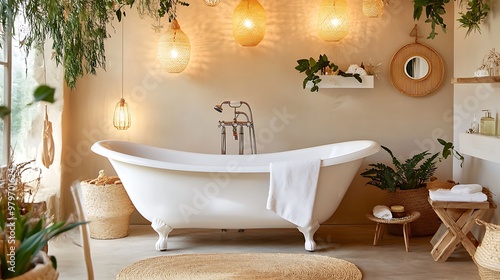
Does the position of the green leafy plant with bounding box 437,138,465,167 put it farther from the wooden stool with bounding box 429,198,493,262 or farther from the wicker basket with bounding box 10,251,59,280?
the wicker basket with bounding box 10,251,59,280

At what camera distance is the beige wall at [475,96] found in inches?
174

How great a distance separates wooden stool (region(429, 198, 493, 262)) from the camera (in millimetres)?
4094

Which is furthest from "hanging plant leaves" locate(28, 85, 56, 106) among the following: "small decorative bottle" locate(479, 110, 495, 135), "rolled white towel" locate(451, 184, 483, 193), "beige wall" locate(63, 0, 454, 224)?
"beige wall" locate(63, 0, 454, 224)

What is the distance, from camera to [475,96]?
4.85 meters

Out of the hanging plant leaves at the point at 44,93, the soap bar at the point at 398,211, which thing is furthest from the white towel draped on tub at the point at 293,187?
the hanging plant leaves at the point at 44,93

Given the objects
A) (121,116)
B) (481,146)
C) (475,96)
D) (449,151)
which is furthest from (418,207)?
(121,116)

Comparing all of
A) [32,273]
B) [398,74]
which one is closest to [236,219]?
[398,74]

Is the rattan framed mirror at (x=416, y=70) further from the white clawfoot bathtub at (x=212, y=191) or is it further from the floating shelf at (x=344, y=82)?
the white clawfoot bathtub at (x=212, y=191)

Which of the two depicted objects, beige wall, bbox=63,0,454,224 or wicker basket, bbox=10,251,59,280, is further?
beige wall, bbox=63,0,454,224

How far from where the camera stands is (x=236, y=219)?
445cm

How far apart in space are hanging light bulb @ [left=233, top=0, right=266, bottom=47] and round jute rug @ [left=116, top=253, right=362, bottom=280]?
1.91 metres

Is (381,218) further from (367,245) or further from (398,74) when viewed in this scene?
(398,74)

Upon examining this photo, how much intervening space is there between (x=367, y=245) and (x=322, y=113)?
1345 mm

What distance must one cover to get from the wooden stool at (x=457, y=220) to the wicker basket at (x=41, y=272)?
3.17m
